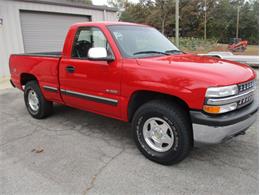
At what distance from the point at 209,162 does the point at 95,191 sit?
1.53m

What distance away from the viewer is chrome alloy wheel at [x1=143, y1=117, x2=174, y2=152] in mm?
3137

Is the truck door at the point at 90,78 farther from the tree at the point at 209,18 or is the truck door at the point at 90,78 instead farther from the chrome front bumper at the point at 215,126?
the tree at the point at 209,18

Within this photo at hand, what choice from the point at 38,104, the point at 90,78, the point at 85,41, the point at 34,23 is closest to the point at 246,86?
the point at 90,78

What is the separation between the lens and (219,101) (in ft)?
8.63

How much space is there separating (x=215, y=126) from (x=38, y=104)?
3.69 m

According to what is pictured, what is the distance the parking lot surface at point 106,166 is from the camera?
9.01 feet

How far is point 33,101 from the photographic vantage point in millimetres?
5258

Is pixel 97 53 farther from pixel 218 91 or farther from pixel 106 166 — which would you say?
pixel 218 91

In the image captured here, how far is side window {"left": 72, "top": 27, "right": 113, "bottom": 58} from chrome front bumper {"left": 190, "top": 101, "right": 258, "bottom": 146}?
199cm

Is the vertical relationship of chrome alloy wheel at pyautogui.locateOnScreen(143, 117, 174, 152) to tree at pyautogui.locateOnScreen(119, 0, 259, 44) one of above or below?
below

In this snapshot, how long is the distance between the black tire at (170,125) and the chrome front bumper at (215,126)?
0.15 meters

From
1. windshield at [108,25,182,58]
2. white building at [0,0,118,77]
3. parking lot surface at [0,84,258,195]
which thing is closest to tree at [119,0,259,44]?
white building at [0,0,118,77]

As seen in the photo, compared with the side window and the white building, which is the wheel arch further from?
the white building

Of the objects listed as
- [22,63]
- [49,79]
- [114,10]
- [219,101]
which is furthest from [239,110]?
[114,10]
